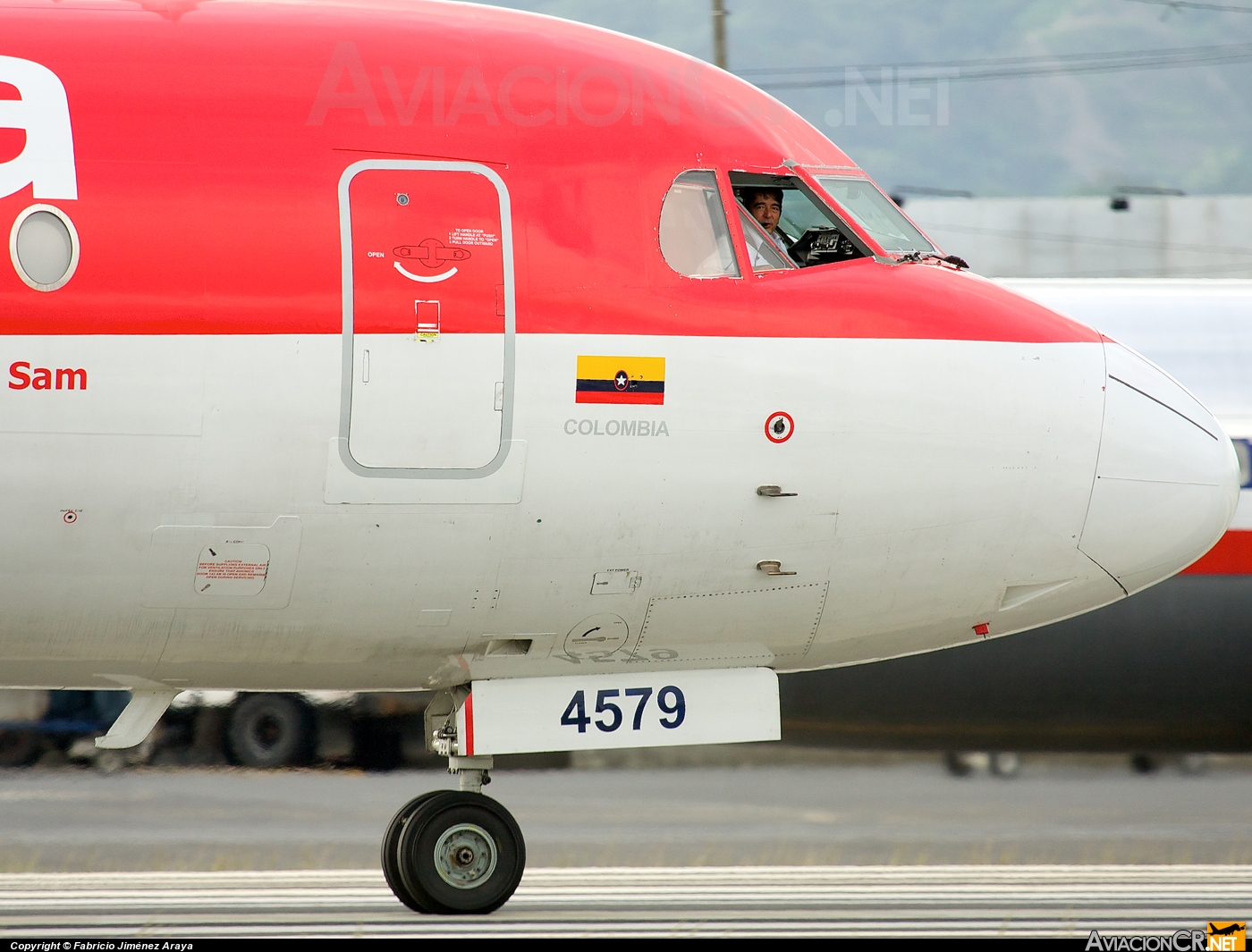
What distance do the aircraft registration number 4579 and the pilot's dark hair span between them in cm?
241

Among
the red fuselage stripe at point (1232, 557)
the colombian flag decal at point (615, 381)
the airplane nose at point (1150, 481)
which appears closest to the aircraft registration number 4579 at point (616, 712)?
the colombian flag decal at point (615, 381)

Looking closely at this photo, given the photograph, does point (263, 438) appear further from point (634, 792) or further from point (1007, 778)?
point (1007, 778)

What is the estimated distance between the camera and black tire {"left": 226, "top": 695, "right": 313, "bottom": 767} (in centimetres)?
1256

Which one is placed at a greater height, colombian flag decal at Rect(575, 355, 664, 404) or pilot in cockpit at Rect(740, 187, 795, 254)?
pilot in cockpit at Rect(740, 187, 795, 254)

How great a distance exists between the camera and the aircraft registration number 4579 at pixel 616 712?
6949mm

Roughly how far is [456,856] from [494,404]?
2500 mm

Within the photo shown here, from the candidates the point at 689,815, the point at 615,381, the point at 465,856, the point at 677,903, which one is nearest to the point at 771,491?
the point at 615,381

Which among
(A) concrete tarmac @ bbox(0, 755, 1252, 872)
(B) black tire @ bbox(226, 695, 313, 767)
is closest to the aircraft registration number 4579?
(A) concrete tarmac @ bbox(0, 755, 1252, 872)

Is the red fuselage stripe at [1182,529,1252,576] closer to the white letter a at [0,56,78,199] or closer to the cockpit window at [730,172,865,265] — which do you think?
the cockpit window at [730,172,865,265]

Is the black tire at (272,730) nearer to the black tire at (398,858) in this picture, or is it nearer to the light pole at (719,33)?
the black tire at (398,858)

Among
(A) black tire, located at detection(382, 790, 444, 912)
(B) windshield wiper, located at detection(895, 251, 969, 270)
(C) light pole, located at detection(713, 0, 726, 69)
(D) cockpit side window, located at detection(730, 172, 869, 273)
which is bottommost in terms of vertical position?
(A) black tire, located at detection(382, 790, 444, 912)

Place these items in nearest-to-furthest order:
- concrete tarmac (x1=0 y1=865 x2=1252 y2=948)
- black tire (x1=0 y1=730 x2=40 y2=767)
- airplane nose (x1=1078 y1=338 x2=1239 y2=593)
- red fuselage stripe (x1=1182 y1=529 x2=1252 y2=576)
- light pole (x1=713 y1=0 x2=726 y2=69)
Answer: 1. airplane nose (x1=1078 y1=338 x2=1239 y2=593)
2. concrete tarmac (x1=0 y1=865 x2=1252 y2=948)
3. red fuselage stripe (x1=1182 y1=529 x2=1252 y2=576)
4. black tire (x1=0 y1=730 x2=40 y2=767)
5. light pole (x1=713 y1=0 x2=726 y2=69)

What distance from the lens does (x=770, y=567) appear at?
678 cm

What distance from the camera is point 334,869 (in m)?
10.8
